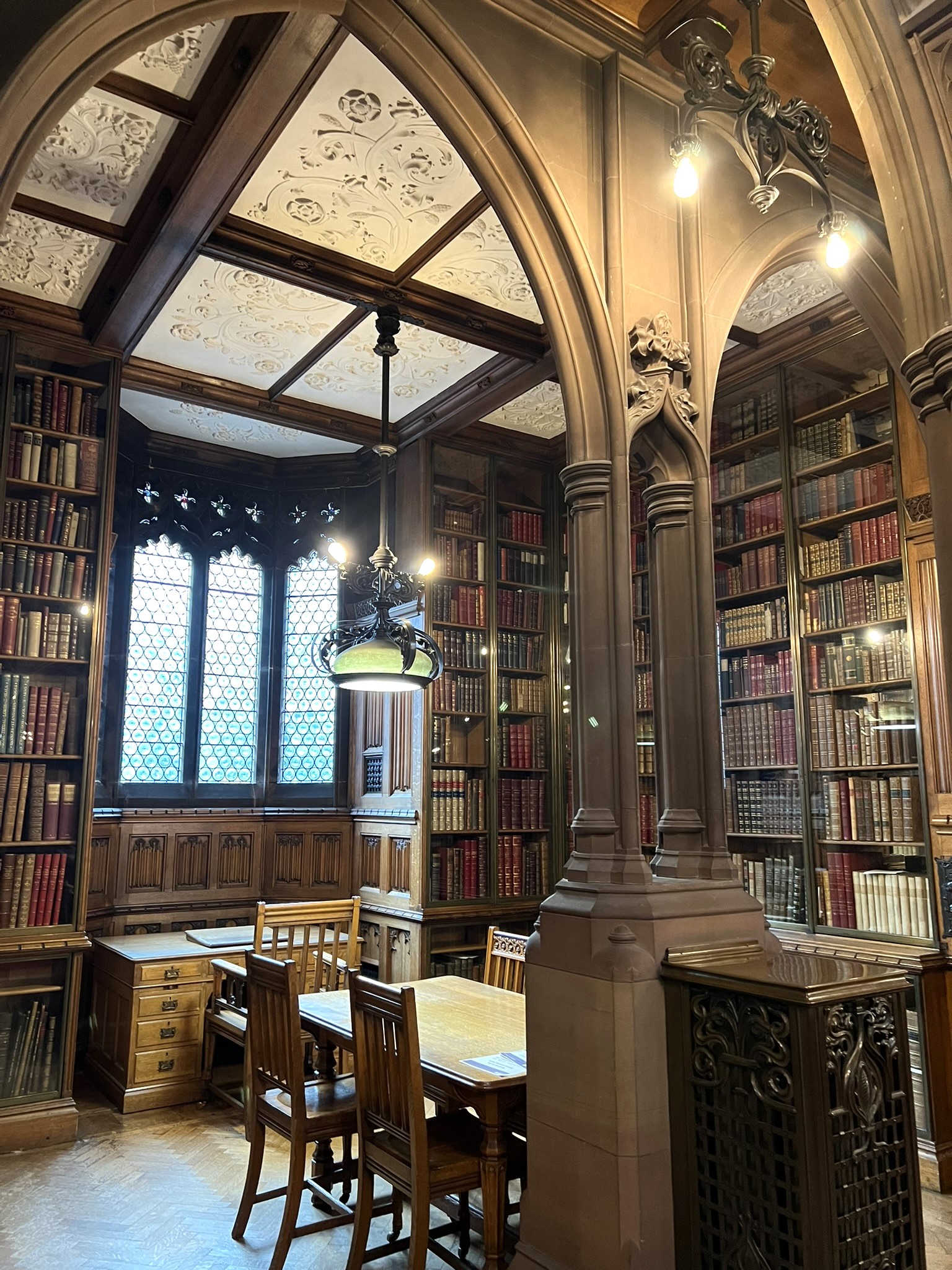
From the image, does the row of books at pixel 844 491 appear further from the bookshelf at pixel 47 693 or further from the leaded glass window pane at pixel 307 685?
the bookshelf at pixel 47 693

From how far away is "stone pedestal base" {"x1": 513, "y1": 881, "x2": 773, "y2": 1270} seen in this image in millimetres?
2564

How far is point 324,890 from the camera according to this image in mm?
6578

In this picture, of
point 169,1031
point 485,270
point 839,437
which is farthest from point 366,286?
point 169,1031

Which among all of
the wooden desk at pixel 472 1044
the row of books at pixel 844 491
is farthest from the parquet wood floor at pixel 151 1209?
the row of books at pixel 844 491

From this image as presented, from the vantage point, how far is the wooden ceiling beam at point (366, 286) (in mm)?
4266

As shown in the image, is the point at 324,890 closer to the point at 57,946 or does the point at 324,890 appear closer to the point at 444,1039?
the point at 57,946

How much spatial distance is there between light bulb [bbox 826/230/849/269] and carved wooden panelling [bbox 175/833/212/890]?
5188mm

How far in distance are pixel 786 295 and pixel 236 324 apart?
287 cm

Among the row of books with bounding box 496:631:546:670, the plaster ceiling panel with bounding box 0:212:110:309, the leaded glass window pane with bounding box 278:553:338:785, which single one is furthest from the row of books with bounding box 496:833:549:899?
the plaster ceiling panel with bounding box 0:212:110:309

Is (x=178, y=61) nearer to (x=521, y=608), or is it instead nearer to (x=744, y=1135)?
(x=744, y=1135)

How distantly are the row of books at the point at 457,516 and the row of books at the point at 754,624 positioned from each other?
1.85m

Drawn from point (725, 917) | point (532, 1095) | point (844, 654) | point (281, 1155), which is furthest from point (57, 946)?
point (844, 654)

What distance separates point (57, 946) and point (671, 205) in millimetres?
4275

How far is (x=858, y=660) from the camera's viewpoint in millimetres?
4742
